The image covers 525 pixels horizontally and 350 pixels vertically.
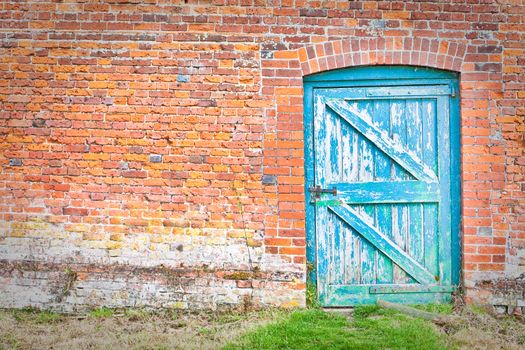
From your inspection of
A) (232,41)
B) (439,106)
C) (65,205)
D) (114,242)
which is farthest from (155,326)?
(439,106)

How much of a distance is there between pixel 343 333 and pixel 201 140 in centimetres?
A: 226

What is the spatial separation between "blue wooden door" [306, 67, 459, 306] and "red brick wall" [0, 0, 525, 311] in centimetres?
21

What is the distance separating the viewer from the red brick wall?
4820mm

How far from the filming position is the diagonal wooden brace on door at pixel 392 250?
4934 millimetres

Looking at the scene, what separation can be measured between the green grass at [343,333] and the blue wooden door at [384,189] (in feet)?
1.62

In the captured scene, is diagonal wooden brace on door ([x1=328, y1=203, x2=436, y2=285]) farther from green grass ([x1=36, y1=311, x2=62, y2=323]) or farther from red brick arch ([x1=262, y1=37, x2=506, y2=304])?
green grass ([x1=36, y1=311, x2=62, y2=323])

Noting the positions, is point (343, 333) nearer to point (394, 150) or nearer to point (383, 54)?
point (394, 150)

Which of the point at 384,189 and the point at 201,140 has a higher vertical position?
the point at 201,140

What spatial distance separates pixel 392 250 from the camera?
16.2ft

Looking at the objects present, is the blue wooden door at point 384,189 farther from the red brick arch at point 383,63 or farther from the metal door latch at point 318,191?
the red brick arch at point 383,63

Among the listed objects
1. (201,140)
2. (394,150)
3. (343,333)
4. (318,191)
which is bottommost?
(343,333)

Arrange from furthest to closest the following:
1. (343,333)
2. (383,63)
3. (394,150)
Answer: (394,150)
(383,63)
(343,333)

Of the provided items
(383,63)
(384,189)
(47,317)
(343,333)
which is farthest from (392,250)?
(47,317)

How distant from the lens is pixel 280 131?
4875mm
